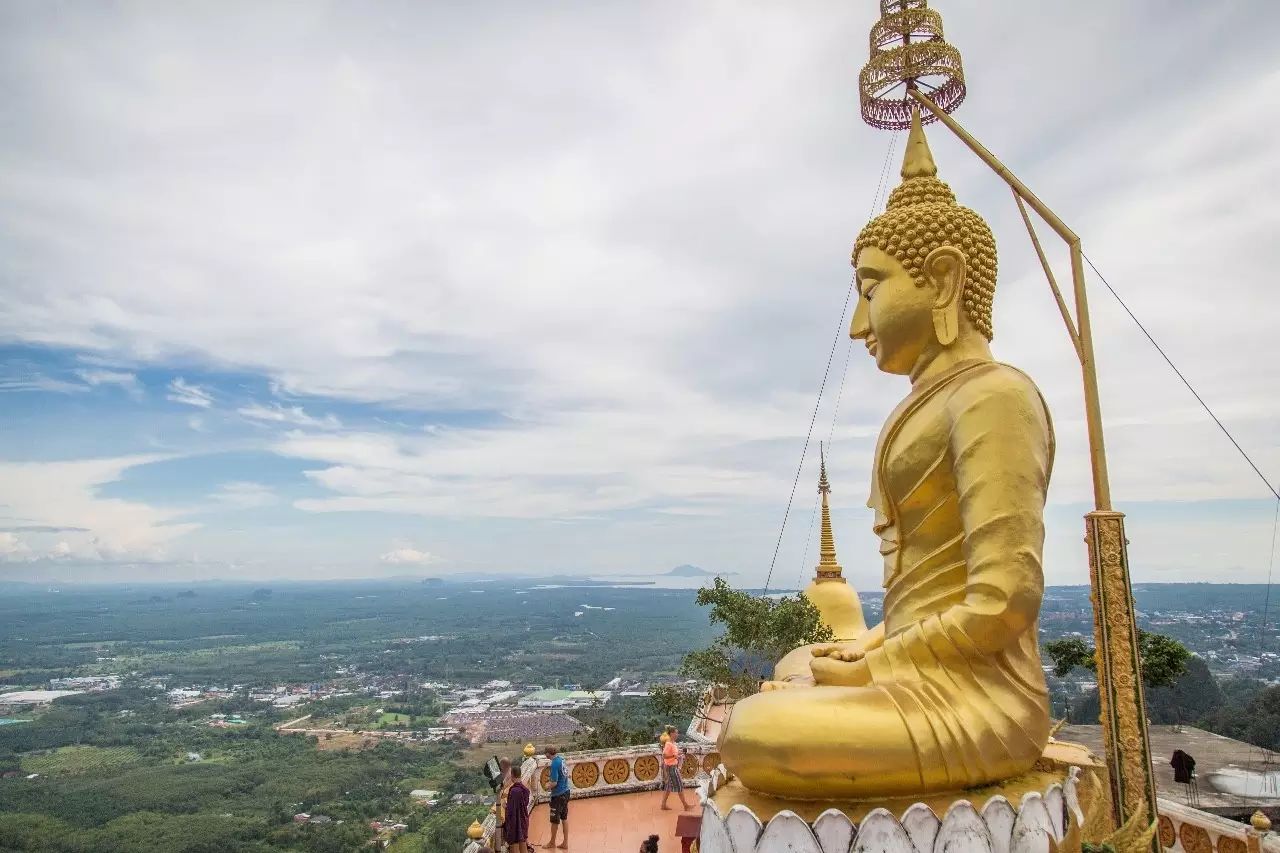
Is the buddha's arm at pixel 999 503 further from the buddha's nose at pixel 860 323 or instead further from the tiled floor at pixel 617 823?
the tiled floor at pixel 617 823

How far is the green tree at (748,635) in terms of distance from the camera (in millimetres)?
12547

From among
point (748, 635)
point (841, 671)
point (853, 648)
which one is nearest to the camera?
point (841, 671)

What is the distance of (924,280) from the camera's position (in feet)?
19.9

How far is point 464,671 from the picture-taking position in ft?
317

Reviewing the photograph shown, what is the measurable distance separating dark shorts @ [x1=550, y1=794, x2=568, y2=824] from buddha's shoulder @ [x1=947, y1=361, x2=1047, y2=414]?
659cm

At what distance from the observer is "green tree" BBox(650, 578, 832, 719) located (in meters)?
12.5

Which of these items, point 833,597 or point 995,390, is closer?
point 995,390

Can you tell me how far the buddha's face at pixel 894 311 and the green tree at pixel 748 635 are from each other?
23.1ft

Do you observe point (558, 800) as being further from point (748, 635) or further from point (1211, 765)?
point (1211, 765)

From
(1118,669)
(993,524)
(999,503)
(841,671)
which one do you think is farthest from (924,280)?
(1118,669)

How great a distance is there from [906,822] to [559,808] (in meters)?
5.88

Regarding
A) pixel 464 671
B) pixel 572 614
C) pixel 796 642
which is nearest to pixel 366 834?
pixel 796 642

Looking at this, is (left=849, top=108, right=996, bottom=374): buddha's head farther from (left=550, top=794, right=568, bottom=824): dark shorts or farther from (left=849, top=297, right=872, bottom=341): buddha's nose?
(left=550, top=794, right=568, bottom=824): dark shorts

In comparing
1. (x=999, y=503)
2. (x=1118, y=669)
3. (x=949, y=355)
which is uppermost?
(x=949, y=355)
